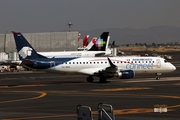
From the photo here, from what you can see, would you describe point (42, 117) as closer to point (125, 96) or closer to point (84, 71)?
point (125, 96)

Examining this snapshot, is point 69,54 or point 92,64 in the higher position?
point 69,54

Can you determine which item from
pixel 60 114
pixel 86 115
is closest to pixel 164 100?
pixel 60 114

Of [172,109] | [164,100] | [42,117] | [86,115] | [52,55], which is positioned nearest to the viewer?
[86,115]

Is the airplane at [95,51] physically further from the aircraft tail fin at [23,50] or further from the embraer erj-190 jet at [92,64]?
the aircraft tail fin at [23,50]

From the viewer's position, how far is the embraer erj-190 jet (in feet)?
182

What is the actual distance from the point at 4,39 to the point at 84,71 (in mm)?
64663

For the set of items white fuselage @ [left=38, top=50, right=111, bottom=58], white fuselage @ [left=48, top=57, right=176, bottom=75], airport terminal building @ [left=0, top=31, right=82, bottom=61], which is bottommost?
white fuselage @ [left=48, top=57, right=176, bottom=75]

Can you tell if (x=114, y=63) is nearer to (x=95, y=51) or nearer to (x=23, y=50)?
(x=23, y=50)

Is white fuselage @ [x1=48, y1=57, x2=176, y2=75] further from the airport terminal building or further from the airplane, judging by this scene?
the airport terminal building

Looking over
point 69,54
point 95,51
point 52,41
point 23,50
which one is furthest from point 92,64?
point 52,41

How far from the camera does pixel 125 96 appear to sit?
37938mm

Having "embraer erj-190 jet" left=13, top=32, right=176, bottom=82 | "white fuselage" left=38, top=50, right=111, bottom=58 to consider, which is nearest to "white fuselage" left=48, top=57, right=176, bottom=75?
"embraer erj-190 jet" left=13, top=32, right=176, bottom=82

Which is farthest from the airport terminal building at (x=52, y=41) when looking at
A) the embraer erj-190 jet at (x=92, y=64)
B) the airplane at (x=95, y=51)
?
the embraer erj-190 jet at (x=92, y=64)

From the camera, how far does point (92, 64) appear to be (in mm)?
57719
